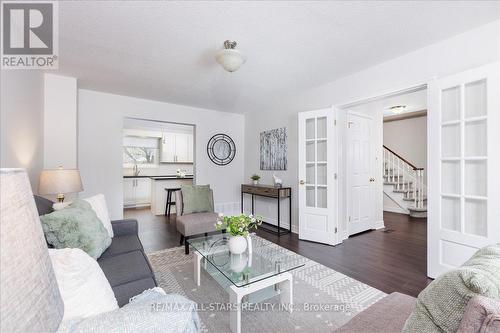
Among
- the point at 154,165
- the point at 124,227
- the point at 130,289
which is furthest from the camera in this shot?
the point at 154,165

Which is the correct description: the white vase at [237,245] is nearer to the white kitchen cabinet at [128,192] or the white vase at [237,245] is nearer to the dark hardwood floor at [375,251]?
the dark hardwood floor at [375,251]

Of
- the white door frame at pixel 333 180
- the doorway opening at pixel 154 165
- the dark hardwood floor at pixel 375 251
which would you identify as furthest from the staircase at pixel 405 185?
the doorway opening at pixel 154 165

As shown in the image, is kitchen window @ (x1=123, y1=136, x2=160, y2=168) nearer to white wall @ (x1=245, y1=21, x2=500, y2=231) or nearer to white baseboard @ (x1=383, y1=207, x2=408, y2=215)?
white wall @ (x1=245, y1=21, x2=500, y2=231)

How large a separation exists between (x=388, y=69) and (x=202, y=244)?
3.01 meters

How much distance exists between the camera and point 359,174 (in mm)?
4090

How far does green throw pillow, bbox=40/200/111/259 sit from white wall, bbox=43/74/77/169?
72.4 inches

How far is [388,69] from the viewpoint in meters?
2.78

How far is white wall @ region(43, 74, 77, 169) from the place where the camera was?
10.2ft

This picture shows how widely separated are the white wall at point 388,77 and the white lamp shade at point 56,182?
321 cm

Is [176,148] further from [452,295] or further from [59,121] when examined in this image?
[452,295]

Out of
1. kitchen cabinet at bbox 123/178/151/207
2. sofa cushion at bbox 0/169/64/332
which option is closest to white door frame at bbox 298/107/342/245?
sofa cushion at bbox 0/169/64/332

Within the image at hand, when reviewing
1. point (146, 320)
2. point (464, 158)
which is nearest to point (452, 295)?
point (146, 320)

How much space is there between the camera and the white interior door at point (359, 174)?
392 centimetres

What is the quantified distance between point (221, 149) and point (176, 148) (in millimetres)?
2862
